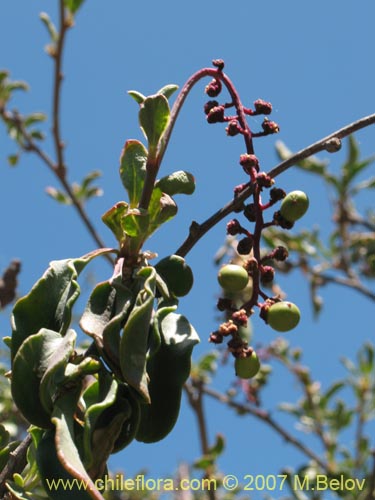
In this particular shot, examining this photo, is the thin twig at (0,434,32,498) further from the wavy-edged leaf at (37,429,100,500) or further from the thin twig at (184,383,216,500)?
the thin twig at (184,383,216,500)

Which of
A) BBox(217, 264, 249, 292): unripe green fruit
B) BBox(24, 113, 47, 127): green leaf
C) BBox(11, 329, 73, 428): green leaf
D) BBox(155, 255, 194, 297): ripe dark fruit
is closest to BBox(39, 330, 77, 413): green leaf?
BBox(11, 329, 73, 428): green leaf

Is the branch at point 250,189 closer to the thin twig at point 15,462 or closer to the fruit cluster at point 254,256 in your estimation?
the fruit cluster at point 254,256

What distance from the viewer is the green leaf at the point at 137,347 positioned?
1442mm

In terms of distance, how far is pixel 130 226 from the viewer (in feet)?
5.81

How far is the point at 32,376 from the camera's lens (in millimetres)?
1479

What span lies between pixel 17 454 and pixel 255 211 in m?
0.69

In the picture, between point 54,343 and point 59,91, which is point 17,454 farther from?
point 59,91

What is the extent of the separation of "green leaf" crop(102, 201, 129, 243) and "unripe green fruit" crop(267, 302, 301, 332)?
36 cm

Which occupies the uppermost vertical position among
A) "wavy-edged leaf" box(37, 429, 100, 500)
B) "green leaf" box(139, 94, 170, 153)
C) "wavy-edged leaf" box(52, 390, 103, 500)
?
"green leaf" box(139, 94, 170, 153)

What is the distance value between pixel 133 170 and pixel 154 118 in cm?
12

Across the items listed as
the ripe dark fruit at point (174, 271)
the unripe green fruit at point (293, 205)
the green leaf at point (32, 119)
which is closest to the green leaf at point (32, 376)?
the ripe dark fruit at point (174, 271)

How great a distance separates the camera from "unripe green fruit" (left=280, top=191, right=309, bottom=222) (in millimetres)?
1854

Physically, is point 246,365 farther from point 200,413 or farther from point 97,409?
point 200,413

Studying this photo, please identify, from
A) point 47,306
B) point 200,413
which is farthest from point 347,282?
point 47,306
